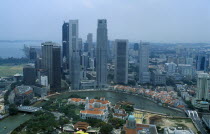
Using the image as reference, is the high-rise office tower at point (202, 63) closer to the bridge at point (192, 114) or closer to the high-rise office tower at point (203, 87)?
the high-rise office tower at point (203, 87)

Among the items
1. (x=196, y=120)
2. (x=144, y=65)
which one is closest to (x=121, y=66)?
(x=144, y=65)

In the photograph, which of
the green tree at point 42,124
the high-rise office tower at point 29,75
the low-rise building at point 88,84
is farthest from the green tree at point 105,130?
the high-rise office tower at point 29,75

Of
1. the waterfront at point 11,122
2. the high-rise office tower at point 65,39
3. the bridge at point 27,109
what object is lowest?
the waterfront at point 11,122

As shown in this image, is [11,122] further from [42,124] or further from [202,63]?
[202,63]

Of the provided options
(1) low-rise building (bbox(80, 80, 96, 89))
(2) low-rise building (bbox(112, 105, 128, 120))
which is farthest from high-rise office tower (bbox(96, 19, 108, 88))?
(2) low-rise building (bbox(112, 105, 128, 120))

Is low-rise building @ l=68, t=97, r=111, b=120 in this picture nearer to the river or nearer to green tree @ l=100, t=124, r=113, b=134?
green tree @ l=100, t=124, r=113, b=134

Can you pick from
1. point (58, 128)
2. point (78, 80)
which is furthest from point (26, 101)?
point (78, 80)
